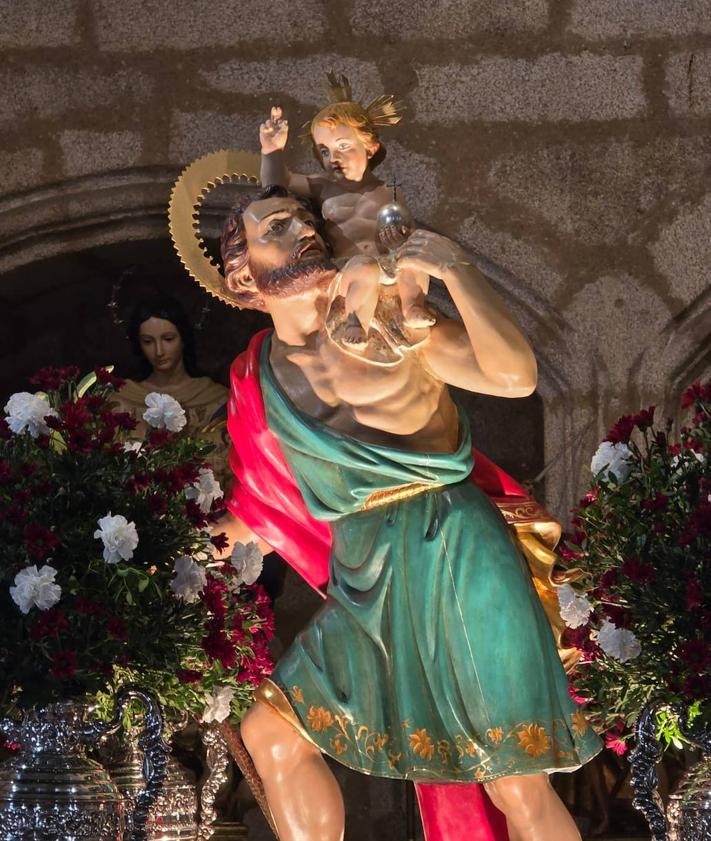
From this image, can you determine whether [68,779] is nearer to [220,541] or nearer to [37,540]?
[37,540]

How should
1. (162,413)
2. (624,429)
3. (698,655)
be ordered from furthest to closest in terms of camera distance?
1. (162,413)
2. (624,429)
3. (698,655)

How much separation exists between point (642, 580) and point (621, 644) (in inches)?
8.5

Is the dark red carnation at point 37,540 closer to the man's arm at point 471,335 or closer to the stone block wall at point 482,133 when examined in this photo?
the man's arm at point 471,335

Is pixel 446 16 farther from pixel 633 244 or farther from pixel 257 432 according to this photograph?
pixel 257 432

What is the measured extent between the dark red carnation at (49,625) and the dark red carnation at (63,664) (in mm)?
54

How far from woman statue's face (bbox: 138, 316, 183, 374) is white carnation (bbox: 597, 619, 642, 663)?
221 cm

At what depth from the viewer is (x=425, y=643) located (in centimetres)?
383

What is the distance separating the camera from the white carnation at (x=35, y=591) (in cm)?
379

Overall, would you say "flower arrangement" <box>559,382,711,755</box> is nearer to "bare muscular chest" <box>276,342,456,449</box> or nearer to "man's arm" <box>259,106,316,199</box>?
"bare muscular chest" <box>276,342,456,449</box>

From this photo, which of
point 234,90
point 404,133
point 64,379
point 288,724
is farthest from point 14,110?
point 288,724


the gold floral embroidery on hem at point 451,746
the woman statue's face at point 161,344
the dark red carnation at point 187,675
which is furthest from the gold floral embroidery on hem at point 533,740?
the woman statue's face at point 161,344

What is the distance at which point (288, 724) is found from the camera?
3768 millimetres

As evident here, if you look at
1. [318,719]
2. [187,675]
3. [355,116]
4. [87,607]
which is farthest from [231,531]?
[355,116]

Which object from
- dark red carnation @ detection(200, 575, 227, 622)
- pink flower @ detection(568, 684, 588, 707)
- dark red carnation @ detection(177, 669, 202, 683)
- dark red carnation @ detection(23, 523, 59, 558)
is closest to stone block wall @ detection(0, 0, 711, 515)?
pink flower @ detection(568, 684, 588, 707)
